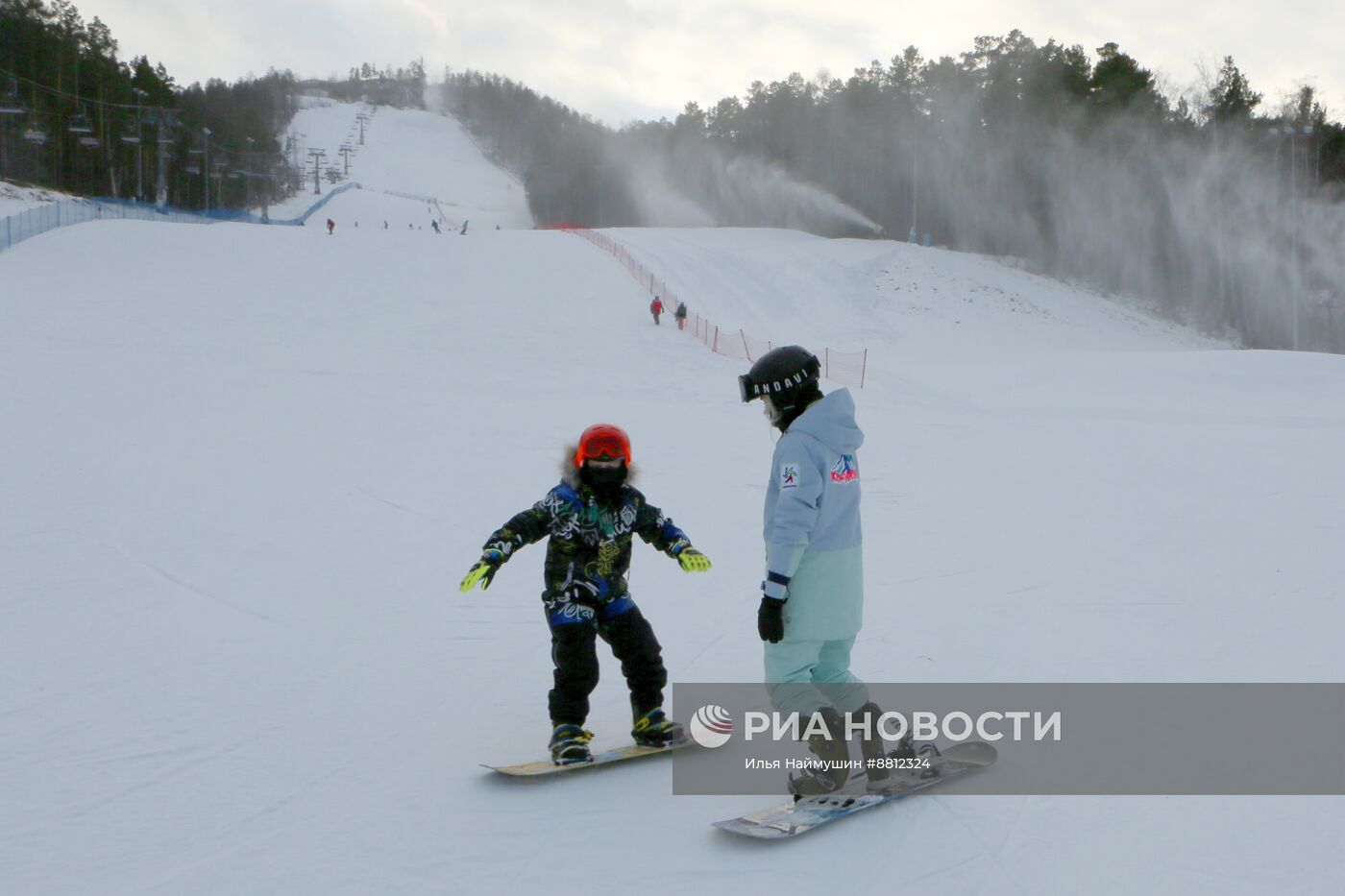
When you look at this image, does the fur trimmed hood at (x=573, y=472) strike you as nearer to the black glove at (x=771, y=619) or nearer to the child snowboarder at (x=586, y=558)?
the child snowboarder at (x=586, y=558)

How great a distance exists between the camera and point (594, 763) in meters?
4.05

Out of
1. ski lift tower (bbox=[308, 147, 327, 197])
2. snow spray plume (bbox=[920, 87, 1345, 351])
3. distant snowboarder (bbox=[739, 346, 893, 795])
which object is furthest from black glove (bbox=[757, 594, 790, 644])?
ski lift tower (bbox=[308, 147, 327, 197])

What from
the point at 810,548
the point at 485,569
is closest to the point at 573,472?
the point at 485,569

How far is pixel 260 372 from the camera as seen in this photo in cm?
1593

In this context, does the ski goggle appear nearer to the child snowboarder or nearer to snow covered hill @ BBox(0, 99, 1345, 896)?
the child snowboarder

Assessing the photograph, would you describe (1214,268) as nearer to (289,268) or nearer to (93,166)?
(289,268)

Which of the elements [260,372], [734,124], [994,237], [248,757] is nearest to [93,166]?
[734,124]

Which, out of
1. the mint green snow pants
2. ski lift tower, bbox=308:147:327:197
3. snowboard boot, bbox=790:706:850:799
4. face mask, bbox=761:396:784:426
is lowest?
snowboard boot, bbox=790:706:850:799

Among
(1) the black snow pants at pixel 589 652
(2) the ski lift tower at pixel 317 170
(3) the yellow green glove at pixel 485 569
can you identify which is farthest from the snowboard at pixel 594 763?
(2) the ski lift tower at pixel 317 170

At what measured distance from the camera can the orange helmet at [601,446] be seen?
3973 mm

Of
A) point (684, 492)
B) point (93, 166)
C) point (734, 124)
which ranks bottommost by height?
point (684, 492)

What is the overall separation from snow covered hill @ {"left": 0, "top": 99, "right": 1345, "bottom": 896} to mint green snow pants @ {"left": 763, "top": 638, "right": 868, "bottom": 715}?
16.7 inches

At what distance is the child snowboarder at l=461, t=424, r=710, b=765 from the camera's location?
399cm

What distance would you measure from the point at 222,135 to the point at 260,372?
66.6 metres
